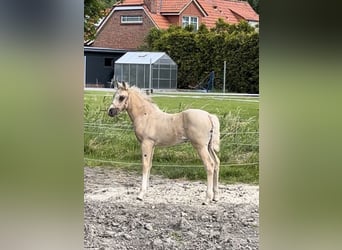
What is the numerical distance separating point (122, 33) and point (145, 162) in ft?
2.29

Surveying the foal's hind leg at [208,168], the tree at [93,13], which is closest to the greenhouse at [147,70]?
the tree at [93,13]

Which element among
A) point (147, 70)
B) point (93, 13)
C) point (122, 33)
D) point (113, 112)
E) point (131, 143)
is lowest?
point (131, 143)

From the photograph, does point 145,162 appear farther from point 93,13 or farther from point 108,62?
point 93,13

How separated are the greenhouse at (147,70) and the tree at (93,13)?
25cm

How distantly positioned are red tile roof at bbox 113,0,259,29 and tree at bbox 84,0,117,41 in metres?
0.09

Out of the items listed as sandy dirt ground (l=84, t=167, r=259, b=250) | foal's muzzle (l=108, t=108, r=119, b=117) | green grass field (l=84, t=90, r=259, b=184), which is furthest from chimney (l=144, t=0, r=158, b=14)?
sandy dirt ground (l=84, t=167, r=259, b=250)

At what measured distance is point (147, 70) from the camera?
10.3 ft

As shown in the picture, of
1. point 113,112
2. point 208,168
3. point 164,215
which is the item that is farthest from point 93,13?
point 164,215

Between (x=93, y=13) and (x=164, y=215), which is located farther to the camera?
(x=93, y=13)

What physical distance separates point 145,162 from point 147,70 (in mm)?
479

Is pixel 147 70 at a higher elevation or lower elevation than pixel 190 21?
lower

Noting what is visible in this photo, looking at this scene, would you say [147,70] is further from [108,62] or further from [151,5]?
[151,5]
